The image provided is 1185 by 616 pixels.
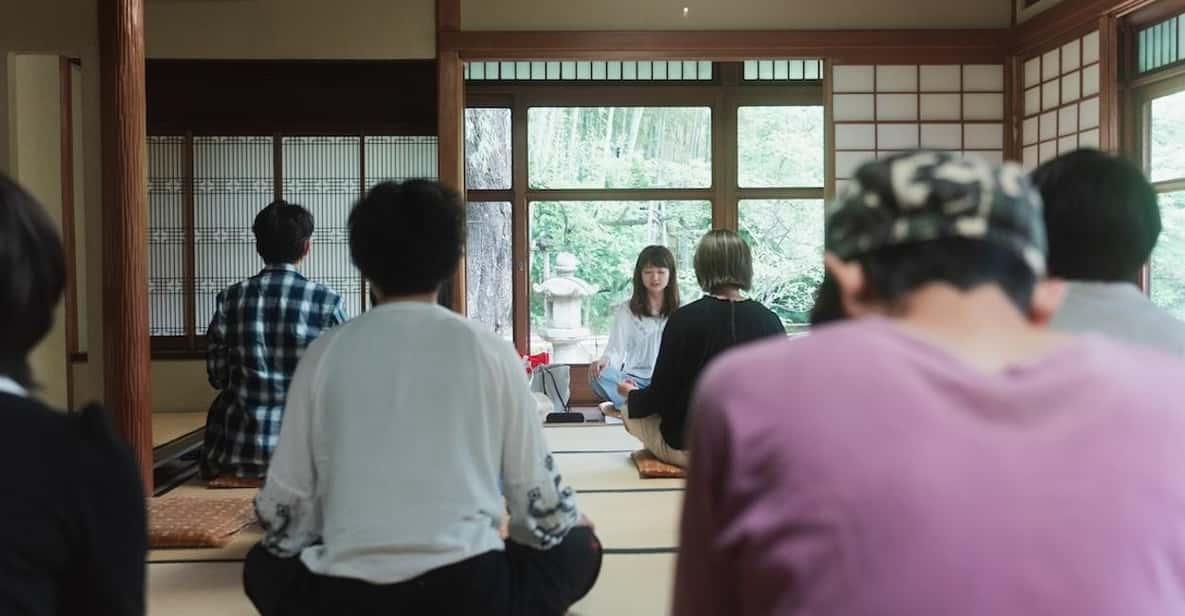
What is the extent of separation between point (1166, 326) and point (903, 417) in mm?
1024

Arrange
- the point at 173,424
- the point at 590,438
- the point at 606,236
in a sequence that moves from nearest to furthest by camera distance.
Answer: the point at 590,438 < the point at 173,424 < the point at 606,236

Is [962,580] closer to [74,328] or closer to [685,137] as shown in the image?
[74,328]

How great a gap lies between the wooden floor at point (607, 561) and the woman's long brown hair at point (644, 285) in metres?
1.12

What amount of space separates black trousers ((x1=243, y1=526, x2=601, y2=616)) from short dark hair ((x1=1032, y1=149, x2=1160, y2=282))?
1.03 meters

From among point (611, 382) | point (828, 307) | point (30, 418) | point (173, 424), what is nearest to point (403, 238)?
point (828, 307)

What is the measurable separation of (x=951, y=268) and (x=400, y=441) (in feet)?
3.60

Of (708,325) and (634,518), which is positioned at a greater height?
(708,325)

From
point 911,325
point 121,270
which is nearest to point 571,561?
point 911,325

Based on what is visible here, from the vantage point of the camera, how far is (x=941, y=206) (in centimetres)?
77

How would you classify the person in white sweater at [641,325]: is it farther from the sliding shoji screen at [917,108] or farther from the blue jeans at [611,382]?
the sliding shoji screen at [917,108]

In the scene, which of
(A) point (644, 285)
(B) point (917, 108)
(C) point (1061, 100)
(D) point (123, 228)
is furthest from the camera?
(B) point (917, 108)

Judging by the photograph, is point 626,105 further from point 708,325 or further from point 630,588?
point 630,588

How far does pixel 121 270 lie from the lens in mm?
3418

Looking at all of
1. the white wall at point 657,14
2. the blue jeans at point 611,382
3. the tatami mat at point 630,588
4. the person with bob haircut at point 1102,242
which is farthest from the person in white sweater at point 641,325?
the person with bob haircut at point 1102,242
